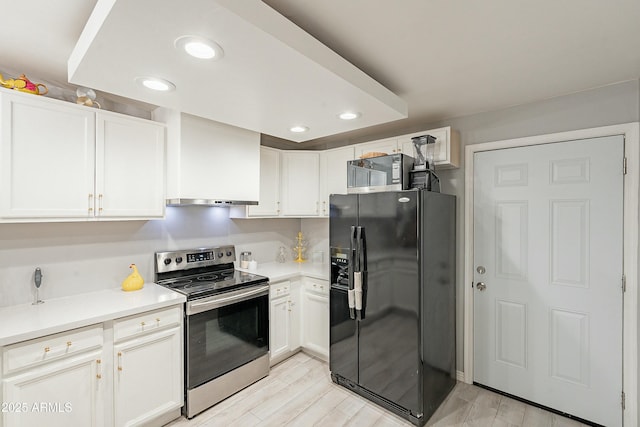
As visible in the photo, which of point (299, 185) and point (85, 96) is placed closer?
point (85, 96)

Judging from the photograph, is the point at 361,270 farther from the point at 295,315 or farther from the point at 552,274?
the point at 552,274

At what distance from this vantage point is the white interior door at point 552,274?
2135 mm

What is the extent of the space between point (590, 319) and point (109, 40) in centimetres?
338

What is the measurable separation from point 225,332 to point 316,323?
1.00 meters

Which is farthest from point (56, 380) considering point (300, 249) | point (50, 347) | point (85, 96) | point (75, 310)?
point (300, 249)

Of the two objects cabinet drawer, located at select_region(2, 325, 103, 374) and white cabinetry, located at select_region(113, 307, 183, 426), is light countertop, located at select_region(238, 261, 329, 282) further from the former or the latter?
cabinet drawer, located at select_region(2, 325, 103, 374)

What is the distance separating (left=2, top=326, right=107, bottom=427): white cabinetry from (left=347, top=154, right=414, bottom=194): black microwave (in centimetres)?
217

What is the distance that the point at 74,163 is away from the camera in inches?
77.7

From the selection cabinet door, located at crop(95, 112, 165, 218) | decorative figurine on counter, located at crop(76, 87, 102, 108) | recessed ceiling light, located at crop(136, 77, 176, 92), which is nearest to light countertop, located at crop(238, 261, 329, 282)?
cabinet door, located at crop(95, 112, 165, 218)

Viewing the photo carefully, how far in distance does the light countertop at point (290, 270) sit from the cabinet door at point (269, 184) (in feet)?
2.01

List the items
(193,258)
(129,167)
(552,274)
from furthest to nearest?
(193,258) → (552,274) → (129,167)

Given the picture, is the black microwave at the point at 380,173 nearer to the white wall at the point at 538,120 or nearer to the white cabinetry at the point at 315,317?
the white wall at the point at 538,120

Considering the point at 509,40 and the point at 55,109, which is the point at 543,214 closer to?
the point at 509,40

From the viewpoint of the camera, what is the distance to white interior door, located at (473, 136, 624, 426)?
2.13m
